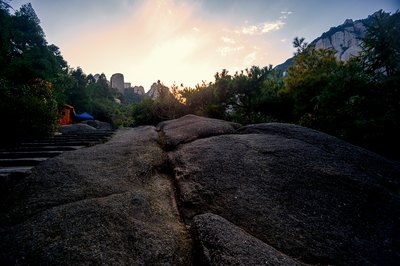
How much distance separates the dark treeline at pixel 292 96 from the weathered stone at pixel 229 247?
547 centimetres

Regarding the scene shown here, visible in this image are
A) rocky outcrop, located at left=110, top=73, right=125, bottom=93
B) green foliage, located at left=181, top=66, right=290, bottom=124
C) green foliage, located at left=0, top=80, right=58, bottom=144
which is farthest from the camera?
rocky outcrop, located at left=110, top=73, right=125, bottom=93

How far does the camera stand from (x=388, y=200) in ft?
Answer: 8.50

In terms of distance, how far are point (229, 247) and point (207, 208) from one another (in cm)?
70

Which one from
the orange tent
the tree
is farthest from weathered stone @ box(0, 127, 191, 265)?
the orange tent

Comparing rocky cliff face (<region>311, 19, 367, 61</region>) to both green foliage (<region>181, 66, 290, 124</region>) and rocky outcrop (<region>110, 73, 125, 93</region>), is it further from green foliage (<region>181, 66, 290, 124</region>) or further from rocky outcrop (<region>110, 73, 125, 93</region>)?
rocky outcrop (<region>110, 73, 125, 93</region>)

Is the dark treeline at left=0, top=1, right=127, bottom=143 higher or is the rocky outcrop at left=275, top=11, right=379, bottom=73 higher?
the rocky outcrop at left=275, top=11, right=379, bottom=73

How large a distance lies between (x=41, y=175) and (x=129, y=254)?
1.64 m

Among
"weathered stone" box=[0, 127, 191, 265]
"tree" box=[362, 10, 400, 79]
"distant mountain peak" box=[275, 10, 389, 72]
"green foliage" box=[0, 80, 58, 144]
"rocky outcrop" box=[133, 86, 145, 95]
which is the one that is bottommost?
"weathered stone" box=[0, 127, 191, 265]

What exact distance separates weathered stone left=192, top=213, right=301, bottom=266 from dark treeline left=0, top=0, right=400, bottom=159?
5.47 metres

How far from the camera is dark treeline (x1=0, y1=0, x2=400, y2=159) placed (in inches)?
220

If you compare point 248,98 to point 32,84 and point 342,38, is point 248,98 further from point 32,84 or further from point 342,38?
point 342,38

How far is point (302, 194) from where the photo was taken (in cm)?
261

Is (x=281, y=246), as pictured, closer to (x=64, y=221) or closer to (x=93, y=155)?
(x=64, y=221)

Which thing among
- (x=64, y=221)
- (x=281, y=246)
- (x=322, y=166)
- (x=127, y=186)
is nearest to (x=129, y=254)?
(x=64, y=221)
